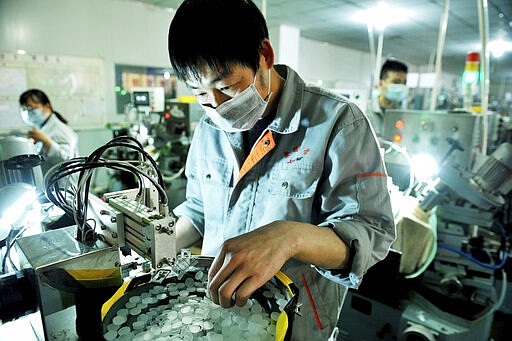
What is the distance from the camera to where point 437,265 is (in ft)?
6.25

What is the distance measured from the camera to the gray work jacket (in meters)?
0.76

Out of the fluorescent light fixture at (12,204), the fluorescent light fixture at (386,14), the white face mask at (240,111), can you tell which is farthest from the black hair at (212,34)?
the fluorescent light fixture at (386,14)

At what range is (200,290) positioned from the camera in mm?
794

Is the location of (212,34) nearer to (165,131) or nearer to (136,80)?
(165,131)

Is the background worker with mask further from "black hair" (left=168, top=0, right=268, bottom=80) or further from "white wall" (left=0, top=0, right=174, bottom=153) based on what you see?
"white wall" (left=0, top=0, right=174, bottom=153)

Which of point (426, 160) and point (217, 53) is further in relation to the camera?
point (426, 160)

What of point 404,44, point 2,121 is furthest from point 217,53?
point 404,44

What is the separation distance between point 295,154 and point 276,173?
71mm

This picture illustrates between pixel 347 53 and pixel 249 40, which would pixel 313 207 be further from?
pixel 347 53

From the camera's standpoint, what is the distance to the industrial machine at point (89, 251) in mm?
608

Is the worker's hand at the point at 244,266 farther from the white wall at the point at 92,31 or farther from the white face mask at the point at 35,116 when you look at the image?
the white wall at the point at 92,31

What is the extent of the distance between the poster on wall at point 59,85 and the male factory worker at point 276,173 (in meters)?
4.05

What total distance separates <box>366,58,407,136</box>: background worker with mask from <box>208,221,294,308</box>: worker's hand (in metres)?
2.81

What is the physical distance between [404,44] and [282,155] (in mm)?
8473
